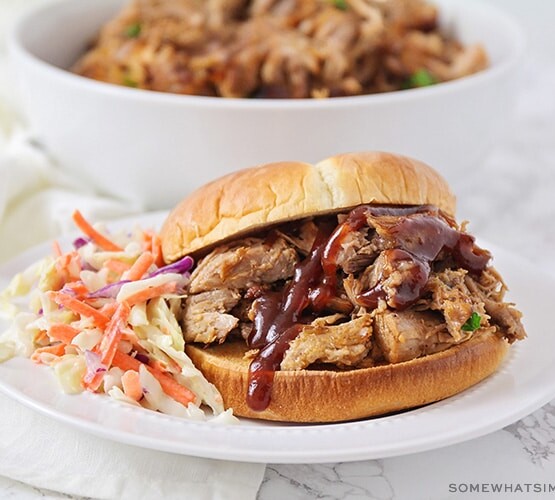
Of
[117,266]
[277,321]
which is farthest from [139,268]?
[277,321]

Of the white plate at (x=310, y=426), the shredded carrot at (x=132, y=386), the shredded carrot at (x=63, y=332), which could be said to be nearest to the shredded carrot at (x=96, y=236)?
the shredded carrot at (x=63, y=332)

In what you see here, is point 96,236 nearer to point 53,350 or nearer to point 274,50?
point 53,350

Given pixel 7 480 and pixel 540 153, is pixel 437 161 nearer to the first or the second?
pixel 540 153

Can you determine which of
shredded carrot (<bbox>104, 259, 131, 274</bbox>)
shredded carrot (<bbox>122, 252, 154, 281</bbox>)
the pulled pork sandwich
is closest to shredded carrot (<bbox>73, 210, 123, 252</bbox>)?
shredded carrot (<bbox>104, 259, 131, 274</bbox>)

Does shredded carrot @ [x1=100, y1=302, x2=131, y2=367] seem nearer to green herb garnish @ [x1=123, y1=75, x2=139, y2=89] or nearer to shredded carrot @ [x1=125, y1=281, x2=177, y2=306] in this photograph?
shredded carrot @ [x1=125, y1=281, x2=177, y2=306]

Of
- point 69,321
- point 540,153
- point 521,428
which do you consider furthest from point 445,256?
point 540,153

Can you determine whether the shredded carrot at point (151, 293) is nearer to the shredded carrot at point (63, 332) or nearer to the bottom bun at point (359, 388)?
the shredded carrot at point (63, 332)

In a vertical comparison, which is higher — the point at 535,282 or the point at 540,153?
the point at 535,282
